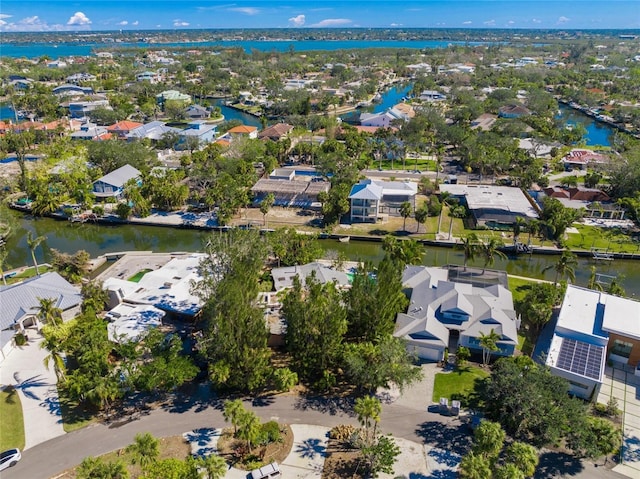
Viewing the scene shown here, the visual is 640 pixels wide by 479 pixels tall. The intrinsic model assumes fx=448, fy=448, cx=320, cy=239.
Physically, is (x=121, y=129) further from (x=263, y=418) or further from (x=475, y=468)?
(x=475, y=468)

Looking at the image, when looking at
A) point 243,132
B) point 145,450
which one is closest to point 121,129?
point 243,132

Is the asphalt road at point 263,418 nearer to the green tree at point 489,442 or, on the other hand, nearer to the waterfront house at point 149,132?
the green tree at point 489,442

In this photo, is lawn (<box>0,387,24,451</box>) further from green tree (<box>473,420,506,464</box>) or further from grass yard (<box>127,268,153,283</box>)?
green tree (<box>473,420,506,464</box>)

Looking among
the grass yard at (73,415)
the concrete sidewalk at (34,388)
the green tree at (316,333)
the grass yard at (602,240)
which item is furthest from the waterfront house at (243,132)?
the grass yard at (73,415)

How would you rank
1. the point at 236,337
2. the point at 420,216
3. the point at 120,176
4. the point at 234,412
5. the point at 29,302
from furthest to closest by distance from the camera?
the point at 120,176 < the point at 420,216 < the point at 29,302 < the point at 236,337 < the point at 234,412

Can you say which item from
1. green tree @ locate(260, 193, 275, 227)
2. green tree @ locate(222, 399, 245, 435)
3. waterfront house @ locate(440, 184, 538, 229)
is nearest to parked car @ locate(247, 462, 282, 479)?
green tree @ locate(222, 399, 245, 435)

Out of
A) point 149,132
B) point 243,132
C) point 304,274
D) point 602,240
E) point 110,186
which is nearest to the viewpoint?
point 304,274

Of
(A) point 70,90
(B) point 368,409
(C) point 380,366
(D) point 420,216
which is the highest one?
(A) point 70,90
